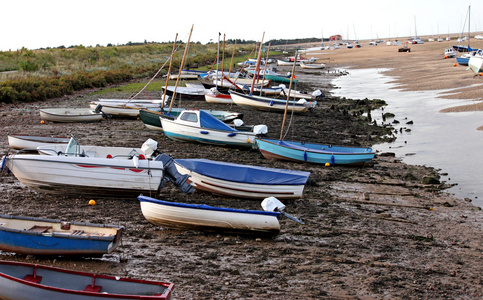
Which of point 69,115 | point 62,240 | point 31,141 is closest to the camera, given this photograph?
point 62,240

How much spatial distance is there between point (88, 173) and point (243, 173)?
420 centimetres

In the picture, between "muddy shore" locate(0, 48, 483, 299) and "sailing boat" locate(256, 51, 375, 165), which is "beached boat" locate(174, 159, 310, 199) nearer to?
"muddy shore" locate(0, 48, 483, 299)

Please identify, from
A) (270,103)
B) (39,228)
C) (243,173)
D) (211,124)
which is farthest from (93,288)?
(270,103)

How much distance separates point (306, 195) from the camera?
47.2ft

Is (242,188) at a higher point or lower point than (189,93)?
lower

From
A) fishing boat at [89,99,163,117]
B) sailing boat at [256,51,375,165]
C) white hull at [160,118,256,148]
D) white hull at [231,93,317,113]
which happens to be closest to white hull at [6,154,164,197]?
sailing boat at [256,51,375,165]

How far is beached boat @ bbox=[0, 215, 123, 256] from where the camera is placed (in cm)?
897

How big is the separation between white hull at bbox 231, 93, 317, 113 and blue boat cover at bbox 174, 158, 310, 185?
1653cm

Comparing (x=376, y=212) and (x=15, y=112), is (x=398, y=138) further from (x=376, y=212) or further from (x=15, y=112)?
(x=15, y=112)

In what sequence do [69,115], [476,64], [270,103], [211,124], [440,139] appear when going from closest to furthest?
1. [211,124]
2. [440,139]
3. [69,115]
4. [270,103]
5. [476,64]

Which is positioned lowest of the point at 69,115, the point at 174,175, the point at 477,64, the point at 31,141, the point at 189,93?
the point at 174,175

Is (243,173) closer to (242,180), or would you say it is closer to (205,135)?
(242,180)

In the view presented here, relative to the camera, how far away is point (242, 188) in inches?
524

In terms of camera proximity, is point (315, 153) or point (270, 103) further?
point (270, 103)
